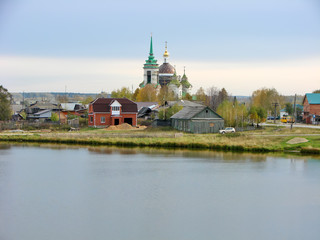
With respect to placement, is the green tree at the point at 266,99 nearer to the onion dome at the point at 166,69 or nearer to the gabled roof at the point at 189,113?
the onion dome at the point at 166,69

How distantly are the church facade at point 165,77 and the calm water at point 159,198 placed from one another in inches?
2738

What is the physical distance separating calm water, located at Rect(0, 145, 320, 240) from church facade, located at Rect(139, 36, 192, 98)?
69534 millimetres

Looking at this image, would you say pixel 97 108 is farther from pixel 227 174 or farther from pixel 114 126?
pixel 227 174

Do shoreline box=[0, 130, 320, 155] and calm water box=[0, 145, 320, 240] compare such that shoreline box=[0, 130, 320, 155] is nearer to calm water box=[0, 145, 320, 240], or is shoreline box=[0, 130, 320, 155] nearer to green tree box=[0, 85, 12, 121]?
calm water box=[0, 145, 320, 240]

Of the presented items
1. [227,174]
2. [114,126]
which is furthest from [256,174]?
[114,126]

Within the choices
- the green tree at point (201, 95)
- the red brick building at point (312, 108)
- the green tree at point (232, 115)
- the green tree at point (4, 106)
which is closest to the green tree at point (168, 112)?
the green tree at point (232, 115)

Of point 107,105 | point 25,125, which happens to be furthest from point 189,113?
point 25,125

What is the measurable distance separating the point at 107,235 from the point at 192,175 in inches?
398

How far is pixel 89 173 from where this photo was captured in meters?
25.5

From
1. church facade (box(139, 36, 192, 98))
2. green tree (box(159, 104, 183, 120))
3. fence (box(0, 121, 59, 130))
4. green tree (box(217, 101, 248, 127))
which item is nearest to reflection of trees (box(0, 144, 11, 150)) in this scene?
fence (box(0, 121, 59, 130))

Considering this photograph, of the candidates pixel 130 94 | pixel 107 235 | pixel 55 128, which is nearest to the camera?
pixel 107 235

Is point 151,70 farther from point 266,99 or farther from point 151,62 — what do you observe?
point 266,99

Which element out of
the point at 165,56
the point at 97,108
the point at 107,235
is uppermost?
the point at 165,56

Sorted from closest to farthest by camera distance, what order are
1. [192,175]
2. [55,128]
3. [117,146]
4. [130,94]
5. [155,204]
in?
[155,204] → [192,175] → [117,146] → [55,128] → [130,94]
